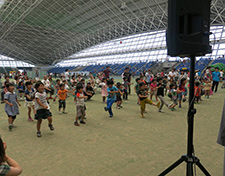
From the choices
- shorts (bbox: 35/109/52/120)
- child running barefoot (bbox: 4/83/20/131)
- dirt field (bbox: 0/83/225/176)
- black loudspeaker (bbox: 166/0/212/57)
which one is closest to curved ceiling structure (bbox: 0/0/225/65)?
child running barefoot (bbox: 4/83/20/131)

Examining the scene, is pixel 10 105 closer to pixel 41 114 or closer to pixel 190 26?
pixel 41 114

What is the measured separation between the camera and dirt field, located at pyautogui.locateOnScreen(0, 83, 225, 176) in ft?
8.52

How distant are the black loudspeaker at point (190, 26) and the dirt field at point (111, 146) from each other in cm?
178

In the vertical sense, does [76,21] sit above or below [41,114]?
above

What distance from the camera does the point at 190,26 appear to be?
181cm

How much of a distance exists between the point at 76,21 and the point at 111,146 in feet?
112

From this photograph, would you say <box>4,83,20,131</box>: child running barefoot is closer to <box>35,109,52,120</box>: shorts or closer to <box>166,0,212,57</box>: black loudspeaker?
<box>35,109,52,120</box>: shorts

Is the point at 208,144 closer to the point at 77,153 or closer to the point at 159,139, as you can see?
the point at 159,139

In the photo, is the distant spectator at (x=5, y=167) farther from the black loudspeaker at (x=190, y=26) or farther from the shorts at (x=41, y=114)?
the shorts at (x=41, y=114)

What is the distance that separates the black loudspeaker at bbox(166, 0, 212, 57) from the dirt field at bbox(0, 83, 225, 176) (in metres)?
1.78

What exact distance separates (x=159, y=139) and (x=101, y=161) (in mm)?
1485

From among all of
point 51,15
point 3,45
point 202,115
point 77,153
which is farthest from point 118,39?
point 77,153

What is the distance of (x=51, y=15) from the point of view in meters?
31.3

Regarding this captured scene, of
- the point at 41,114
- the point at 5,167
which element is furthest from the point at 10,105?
the point at 5,167
